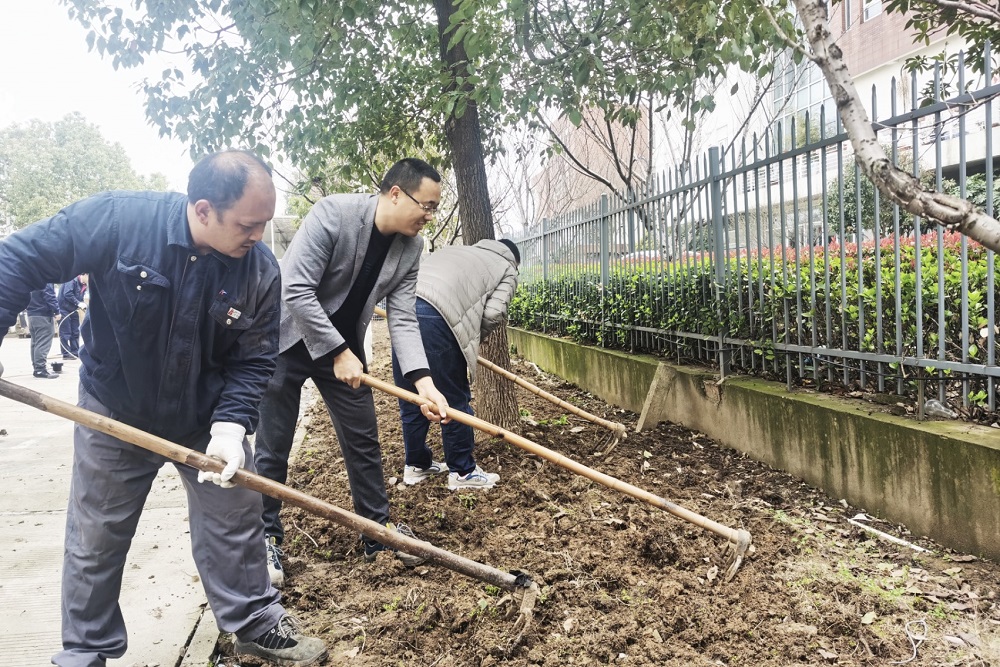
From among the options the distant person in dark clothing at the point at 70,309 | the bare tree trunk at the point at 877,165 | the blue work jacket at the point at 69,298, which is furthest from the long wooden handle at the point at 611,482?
the blue work jacket at the point at 69,298

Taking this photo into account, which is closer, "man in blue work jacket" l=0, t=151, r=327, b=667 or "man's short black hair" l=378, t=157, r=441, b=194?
"man in blue work jacket" l=0, t=151, r=327, b=667

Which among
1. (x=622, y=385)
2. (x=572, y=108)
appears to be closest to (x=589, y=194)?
(x=622, y=385)

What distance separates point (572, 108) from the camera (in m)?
4.37

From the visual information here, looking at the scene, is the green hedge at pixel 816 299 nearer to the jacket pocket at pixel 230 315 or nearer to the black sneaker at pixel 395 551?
the black sneaker at pixel 395 551

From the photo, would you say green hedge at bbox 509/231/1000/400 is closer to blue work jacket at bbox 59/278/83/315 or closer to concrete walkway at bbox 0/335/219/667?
concrete walkway at bbox 0/335/219/667

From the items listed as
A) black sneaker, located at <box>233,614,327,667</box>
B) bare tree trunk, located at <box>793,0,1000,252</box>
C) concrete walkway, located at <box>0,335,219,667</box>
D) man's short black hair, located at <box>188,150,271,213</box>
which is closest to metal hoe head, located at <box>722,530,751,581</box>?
bare tree trunk, located at <box>793,0,1000,252</box>

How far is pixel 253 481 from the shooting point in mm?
2383

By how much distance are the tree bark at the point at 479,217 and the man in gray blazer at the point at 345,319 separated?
7.09ft

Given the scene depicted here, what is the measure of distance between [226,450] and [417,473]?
2299 mm

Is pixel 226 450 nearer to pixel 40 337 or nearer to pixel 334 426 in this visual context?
pixel 334 426

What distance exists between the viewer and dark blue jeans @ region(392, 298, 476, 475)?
168 inches

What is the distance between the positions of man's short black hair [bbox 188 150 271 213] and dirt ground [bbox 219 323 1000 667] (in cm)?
170

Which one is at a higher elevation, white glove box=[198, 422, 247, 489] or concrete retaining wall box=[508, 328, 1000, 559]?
white glove box=[198, 422, 247, 489]

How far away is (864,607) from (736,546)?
21.7 inches
